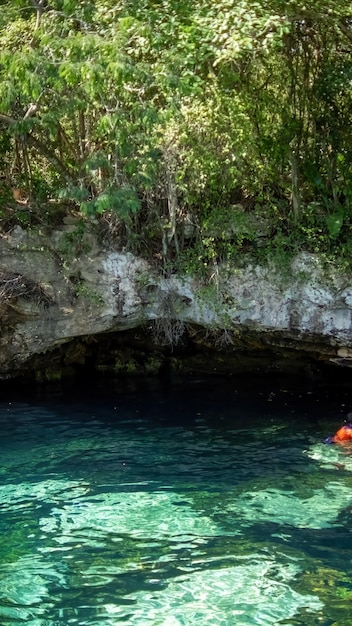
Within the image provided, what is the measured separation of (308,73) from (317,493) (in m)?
8.02

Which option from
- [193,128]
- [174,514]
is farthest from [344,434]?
[193,128]

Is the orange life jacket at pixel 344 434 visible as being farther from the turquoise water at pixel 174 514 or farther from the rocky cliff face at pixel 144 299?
the rocky cliff face at pixel 144 299

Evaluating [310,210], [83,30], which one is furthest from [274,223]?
[83,30]

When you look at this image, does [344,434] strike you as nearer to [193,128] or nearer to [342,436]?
[342,436]

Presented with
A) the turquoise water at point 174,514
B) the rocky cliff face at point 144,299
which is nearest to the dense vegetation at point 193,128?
the rocky cliff face at point 144,299

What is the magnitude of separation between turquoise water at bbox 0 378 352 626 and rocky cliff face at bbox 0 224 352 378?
1.45 meters

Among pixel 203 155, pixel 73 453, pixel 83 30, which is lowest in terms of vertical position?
pixel 73 453

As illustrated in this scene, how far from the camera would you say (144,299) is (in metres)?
Answer: 13.5

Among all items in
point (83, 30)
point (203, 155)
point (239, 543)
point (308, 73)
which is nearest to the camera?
point (239, 543)

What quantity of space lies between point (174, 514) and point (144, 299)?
5.99m

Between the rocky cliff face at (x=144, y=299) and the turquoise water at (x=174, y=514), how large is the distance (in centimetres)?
145

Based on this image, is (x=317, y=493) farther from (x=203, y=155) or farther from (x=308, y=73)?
(x=308, y=73)

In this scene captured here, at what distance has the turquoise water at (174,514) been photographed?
6117 millimetres

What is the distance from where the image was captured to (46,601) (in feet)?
20.3
